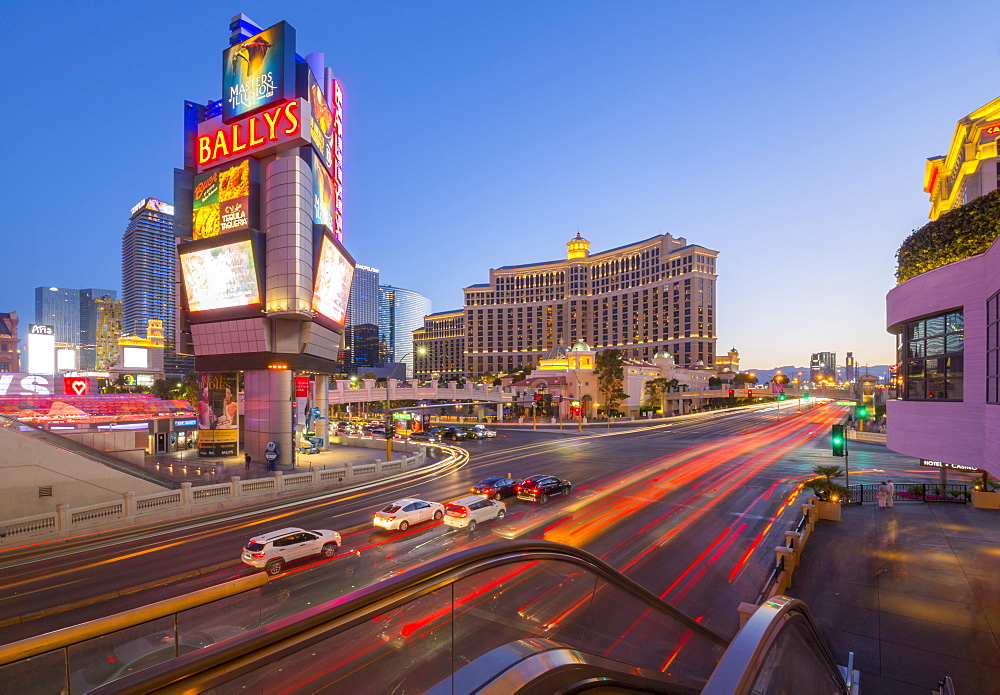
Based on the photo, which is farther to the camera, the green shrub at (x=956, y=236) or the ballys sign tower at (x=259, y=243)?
the ballys sign tower at (x=259, y=243)

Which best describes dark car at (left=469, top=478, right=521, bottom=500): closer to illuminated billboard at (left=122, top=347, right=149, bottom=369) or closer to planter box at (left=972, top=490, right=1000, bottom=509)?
planter box at (left=972, top=490, right=1000, bottom=509)

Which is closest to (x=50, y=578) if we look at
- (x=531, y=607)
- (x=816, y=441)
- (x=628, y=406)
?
(x=531, y=607)

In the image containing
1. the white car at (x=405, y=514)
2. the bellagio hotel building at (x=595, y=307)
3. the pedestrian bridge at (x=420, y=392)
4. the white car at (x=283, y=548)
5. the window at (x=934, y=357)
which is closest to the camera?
the white car at (x=283, y=548)

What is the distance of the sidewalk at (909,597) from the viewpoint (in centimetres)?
A: 1044

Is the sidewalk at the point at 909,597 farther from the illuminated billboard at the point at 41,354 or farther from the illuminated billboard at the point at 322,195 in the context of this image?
the illuminated billboard at the point at 41,354

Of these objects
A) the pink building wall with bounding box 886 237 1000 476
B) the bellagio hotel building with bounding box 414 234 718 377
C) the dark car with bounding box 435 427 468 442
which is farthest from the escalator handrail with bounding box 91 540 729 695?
the bellagio hotel building with bounding box 414 234 718 377

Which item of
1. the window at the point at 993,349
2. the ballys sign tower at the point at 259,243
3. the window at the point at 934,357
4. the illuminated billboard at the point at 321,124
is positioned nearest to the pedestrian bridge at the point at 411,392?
the ballys sign tower at the point at 259,243

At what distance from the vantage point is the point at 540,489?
2578cm

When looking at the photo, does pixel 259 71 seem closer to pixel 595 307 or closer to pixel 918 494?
pixel 918 494

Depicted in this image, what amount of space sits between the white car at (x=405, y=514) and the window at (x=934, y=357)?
20.1m

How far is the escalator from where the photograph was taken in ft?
8.43

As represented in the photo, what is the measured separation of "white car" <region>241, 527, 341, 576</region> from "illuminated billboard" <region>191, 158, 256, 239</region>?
28864 millimetres

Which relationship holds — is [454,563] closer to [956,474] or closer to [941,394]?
[941,394]

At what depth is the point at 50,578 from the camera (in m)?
15.5
